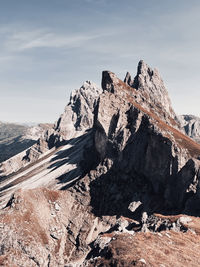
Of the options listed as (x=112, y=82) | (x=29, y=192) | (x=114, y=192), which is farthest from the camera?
(x=112, y=82)

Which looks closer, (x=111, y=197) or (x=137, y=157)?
(x=111, y=197)

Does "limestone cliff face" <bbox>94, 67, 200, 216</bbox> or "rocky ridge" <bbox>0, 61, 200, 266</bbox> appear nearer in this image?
"rocky ridge" <bbox>0, 61, 200, 266</bbox>

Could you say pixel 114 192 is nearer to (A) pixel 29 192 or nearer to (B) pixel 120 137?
(B) pixel 120 137

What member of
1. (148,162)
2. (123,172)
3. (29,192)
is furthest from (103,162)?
(29,192)

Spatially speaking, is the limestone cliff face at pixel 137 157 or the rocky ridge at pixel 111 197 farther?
the limestone cliff face at pixel 137 157

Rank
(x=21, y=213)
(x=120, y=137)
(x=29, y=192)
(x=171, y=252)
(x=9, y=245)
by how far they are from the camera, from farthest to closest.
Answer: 1. (x=120, y=137)
2. (x=29, y=192)
3. (x=21, y=213)
4. (x=9, y=245)
5. (x=171, y=252)

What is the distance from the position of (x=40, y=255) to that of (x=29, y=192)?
30.4 m

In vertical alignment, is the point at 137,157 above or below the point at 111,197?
above

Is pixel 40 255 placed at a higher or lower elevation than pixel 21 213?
lower

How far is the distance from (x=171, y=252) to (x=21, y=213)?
66.3 meters

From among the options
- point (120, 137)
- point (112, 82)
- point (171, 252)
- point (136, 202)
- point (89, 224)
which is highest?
point (112, 82)

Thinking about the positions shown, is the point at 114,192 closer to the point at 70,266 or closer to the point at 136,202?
the point at 136,202

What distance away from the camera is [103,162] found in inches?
5531

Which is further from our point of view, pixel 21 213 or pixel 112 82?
pixel 112 82
